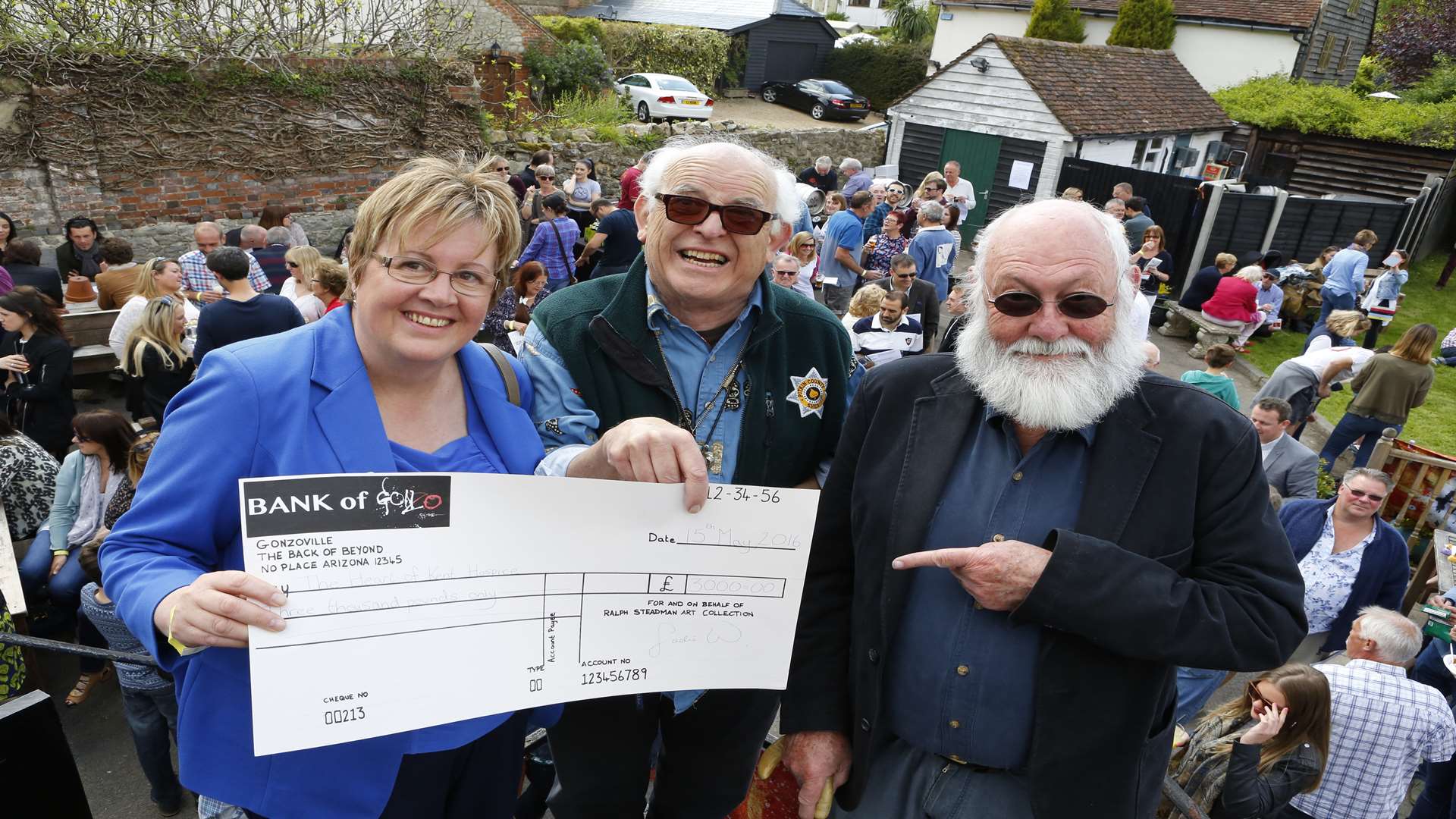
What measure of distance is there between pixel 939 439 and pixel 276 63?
13.0 meters

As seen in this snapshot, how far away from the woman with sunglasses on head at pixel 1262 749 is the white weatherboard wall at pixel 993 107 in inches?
608

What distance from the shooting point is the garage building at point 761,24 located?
3428cm

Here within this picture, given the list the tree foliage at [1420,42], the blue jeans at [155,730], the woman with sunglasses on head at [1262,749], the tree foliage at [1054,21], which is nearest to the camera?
the woman with sunglasses on head at [1262,749]

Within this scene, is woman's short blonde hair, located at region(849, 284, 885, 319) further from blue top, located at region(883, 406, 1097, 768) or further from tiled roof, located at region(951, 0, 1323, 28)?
tiled roof, located at region(951, 0, 1323, 28)

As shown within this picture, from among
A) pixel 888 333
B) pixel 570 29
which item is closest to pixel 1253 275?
pixel 888 333

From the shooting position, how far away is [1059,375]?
72.4 inches

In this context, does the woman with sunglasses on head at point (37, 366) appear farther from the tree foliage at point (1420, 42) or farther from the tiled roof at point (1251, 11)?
the tree foliage at point (1420, 42)

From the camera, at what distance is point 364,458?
165cm

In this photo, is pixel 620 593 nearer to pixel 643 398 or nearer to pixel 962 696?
pixel 643 398

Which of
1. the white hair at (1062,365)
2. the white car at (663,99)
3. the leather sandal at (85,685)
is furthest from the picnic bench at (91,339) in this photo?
the white car at (663,99)

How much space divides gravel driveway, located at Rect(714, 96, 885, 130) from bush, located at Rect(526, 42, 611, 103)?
4.58 meters

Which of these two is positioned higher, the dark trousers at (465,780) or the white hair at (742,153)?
the white hair at (742,153)

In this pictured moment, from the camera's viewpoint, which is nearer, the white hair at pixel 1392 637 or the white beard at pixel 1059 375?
the white beard at pixel 1059 375

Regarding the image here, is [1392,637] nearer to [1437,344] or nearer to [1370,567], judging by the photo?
[1370,567]
